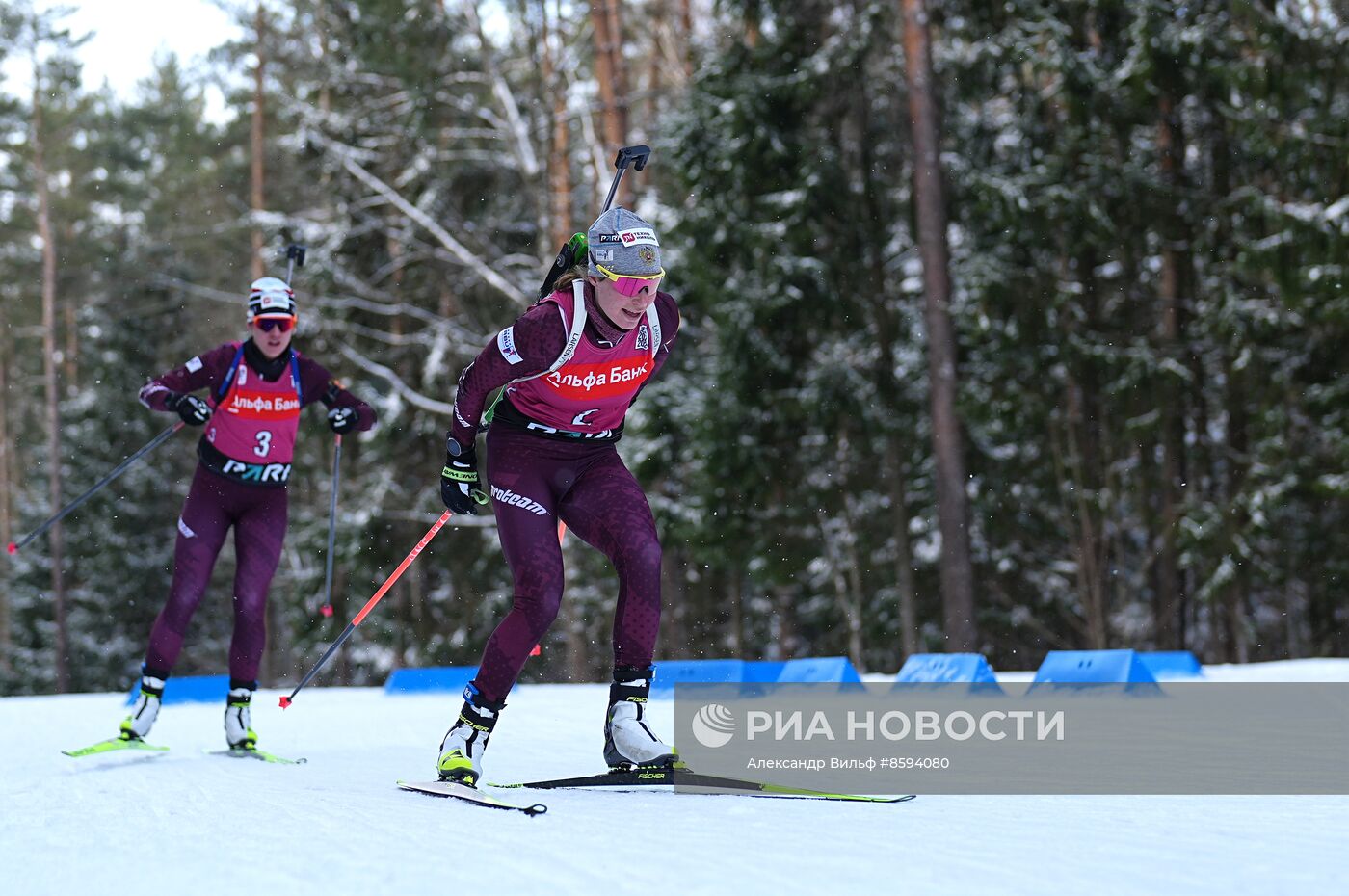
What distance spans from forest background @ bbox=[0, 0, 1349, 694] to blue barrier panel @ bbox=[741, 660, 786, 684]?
6.72 meters

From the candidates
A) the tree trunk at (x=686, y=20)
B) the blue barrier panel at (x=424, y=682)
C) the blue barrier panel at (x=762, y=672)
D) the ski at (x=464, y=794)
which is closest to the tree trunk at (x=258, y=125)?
the tree trunk at (x=686, y=20)

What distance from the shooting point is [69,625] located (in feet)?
94.0

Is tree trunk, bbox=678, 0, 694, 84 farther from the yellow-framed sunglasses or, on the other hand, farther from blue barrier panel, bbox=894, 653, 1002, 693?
the yellow-framed sunglasses

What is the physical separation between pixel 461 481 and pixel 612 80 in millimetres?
12678

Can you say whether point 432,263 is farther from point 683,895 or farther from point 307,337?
point 683,895

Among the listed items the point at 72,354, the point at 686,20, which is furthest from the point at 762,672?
the point at 72,354

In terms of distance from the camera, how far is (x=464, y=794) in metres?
3.52

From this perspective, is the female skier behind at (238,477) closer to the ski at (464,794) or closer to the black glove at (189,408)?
the black glove at (189,408)

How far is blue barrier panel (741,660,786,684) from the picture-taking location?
26.6ft

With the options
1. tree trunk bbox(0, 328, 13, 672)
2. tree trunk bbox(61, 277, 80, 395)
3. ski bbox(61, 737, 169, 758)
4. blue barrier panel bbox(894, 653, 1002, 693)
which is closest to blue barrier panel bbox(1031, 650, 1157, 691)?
blue barrier panel bbox(894, 653, 1002, 693)

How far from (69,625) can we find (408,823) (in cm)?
2841

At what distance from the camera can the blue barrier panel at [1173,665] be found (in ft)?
26.1

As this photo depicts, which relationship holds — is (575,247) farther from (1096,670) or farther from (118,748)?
(1096,670)

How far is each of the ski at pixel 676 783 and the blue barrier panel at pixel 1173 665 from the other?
4.88m
